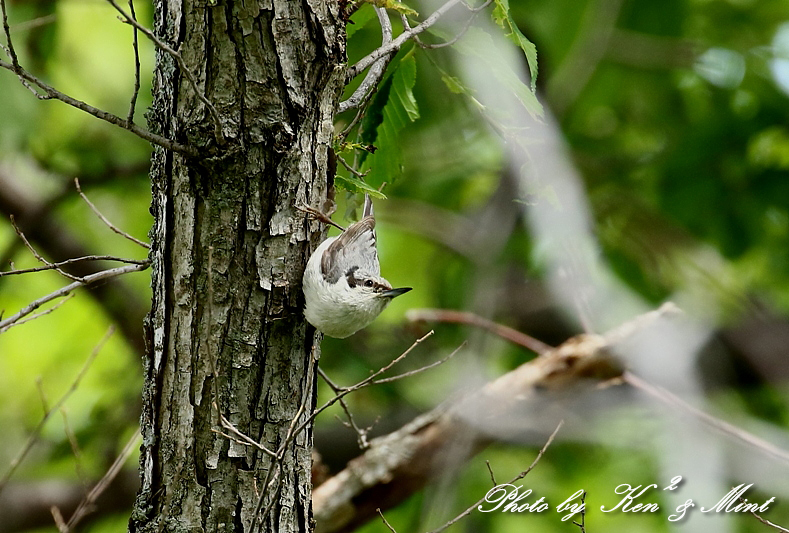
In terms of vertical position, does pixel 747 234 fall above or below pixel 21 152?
below

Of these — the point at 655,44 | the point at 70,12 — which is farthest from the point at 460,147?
the point at 70,12

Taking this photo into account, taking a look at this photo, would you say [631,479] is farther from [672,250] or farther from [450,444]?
[450,444]

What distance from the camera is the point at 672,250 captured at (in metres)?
4.88

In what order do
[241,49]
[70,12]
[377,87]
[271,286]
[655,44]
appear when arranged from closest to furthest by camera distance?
[241,49] < [271,286] < [377,87] < [655,44] < [70,12]

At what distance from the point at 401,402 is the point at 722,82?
3511 millimetres

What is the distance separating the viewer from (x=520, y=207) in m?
3.94

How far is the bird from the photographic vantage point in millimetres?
2059

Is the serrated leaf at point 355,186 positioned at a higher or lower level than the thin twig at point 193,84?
lower

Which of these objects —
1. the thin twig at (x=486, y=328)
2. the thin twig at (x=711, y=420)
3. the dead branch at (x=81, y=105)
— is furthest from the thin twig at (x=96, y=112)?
the thin twig at (x=711, y=420)

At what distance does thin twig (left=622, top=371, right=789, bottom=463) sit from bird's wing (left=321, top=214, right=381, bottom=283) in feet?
5.42

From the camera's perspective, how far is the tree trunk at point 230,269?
72.4 inches

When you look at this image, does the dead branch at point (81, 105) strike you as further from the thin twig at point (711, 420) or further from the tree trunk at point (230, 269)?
the thin twig at point (711, 420)

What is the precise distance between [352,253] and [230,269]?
69 centimetres

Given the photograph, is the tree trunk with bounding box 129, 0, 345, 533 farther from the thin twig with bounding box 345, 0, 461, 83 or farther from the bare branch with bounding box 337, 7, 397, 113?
the bare branch with bounding box 337, 7, 397, 113
